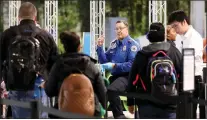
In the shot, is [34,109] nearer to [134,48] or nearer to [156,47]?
[156,47]

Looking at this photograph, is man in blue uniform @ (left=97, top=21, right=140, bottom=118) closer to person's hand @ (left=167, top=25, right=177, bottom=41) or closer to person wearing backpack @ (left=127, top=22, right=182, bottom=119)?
person's hand @ (left=167, top=25, right=177, bottom=41)

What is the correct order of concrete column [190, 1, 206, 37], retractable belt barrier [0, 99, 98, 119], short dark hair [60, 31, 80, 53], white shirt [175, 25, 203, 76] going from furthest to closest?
concrete column [190, 1, 206, 37]
white shirt [175, 25, 203, 76]
short dark hair [60, 31, 80, 53]
retractable belt barrier [0, 99, 98, 119]

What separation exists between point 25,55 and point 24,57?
0.08 feet

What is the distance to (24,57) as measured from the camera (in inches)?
263

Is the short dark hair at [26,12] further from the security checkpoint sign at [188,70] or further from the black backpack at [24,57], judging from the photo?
the security checkpoint sign at [188,70]

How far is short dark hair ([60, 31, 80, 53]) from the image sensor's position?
6.05 metres

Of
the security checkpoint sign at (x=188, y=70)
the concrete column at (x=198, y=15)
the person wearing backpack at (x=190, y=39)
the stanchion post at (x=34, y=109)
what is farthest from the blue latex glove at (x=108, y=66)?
the concrete column at (x=198, y=15)

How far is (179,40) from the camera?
806cm

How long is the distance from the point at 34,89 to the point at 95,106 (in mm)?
1066

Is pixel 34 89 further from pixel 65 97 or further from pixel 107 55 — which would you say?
pixel 107 55

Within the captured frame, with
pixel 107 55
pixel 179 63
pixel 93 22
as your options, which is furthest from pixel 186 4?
pixel 179 63

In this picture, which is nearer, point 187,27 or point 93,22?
point 187,27

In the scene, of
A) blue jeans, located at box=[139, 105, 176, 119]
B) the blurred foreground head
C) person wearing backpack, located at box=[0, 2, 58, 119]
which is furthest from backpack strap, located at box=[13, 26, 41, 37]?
blue jeans, located at box=[139, 105, 176, 119]

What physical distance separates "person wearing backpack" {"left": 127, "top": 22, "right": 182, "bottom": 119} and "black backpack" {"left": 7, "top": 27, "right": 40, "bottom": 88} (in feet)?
3.43
